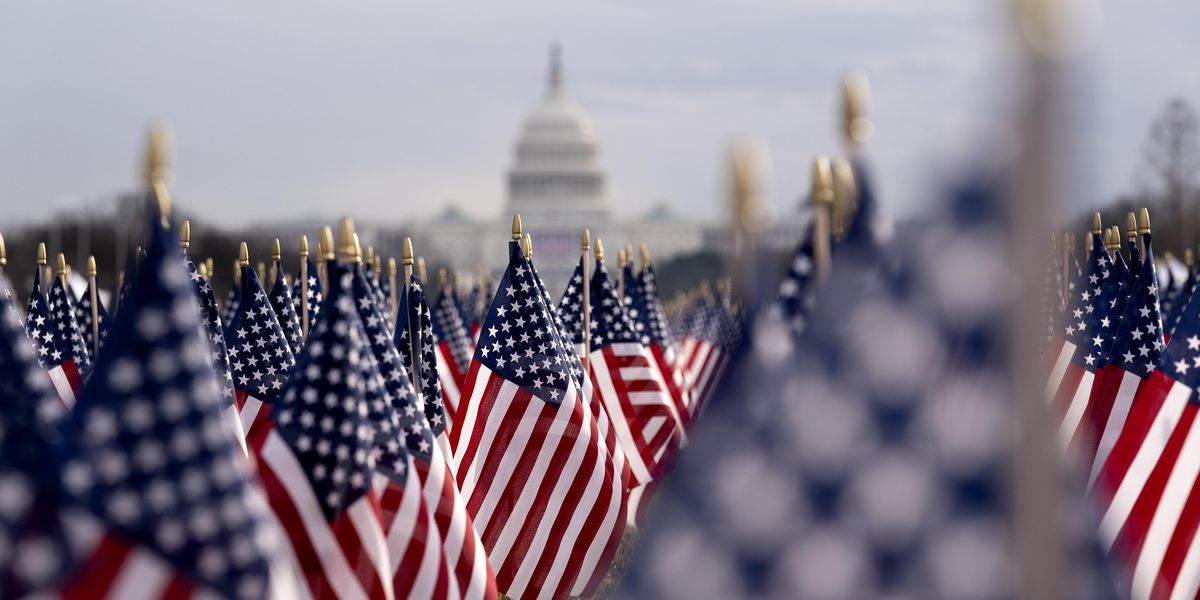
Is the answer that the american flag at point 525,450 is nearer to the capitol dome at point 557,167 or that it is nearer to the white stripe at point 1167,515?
the white stripe at point 1167,515

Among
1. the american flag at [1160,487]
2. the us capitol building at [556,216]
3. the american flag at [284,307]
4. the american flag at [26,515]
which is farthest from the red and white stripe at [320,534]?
the us capitol building at [556,216]

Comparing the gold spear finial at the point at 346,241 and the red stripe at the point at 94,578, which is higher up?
the gold spear finial at the point at 346,241

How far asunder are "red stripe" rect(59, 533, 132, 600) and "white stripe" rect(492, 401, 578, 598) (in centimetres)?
587

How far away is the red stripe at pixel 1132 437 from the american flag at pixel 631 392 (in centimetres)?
762

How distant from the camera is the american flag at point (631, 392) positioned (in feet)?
52.2

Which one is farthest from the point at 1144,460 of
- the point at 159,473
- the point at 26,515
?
the point at 26,515

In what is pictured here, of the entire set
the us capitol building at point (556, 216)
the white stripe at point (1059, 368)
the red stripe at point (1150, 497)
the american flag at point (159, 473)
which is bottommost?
the us capitol building at point (556, 216)

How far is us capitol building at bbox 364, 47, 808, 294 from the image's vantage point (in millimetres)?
138375

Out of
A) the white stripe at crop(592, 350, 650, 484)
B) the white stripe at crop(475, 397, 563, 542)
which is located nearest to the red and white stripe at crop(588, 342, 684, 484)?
the white stripe at crop(592, 350, 650, 484)

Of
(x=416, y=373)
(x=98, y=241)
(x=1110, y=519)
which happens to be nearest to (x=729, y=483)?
(x=1110, y=519)

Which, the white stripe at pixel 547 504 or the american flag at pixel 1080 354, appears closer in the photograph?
the american flag at pixel 1080 354

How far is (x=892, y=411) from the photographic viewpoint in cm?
390

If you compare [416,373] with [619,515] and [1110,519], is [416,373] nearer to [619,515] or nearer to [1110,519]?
[619,515]

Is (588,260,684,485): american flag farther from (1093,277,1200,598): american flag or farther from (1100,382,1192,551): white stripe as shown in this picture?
(1100,382,1192,551): white stripe
